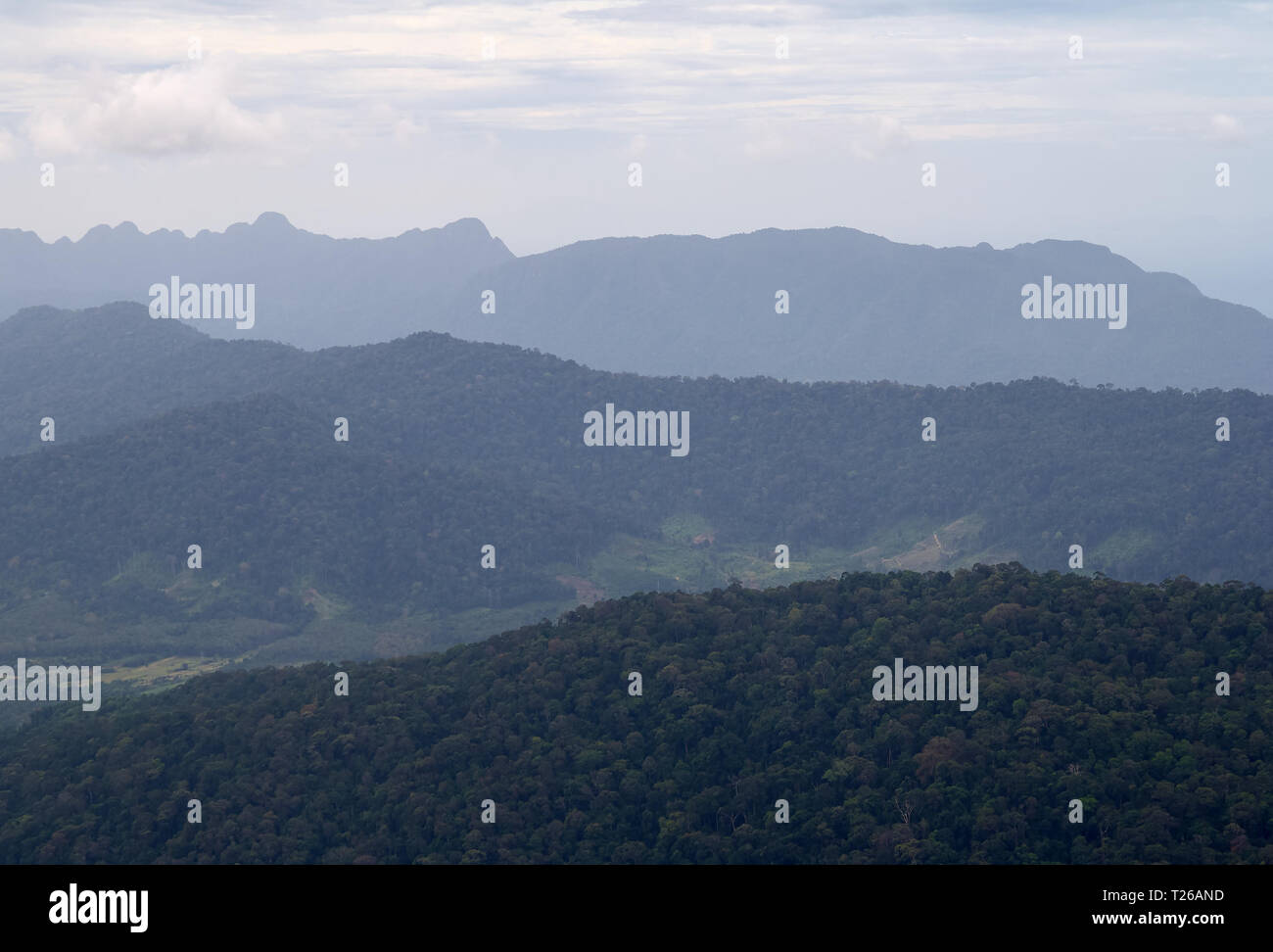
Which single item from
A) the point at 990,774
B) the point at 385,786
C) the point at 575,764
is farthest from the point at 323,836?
the point at 990,774

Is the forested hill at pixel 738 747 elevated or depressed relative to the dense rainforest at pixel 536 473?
depressed

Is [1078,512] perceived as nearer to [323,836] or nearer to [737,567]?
[737,567]

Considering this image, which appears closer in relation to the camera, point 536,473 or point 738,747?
point 738,747

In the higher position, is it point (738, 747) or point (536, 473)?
point (536, 473)

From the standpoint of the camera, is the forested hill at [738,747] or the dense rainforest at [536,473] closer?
the forested hill at [738,747]

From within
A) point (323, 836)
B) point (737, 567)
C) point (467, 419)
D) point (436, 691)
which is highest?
point (467, 419)
